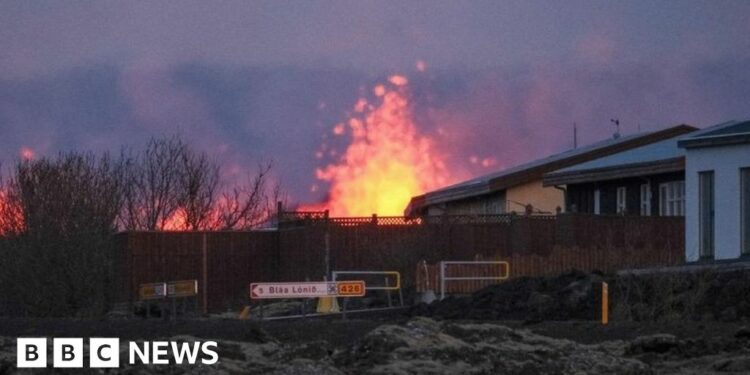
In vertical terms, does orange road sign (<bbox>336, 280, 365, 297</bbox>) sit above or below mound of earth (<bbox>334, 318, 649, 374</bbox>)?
above

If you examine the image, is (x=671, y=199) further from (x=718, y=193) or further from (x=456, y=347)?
(x=456, y=347)

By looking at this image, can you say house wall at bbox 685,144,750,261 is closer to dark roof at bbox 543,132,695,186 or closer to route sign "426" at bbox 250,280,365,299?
dark roof at bbox 543,132,695,186

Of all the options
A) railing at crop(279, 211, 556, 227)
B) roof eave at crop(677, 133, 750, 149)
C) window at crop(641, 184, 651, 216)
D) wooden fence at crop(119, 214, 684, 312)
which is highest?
roof eave at crop(677, 133, 750, 149)

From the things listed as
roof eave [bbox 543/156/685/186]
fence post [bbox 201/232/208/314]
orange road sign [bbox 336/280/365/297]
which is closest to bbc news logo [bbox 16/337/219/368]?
orange road sign [bbox 336/280/365/297]

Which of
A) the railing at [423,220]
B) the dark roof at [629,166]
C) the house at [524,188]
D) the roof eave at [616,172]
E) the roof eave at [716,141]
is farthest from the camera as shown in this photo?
the house at [524,188]

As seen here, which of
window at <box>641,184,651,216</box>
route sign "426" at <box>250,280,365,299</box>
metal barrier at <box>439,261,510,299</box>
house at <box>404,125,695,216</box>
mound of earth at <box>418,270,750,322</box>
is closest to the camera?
mound of earth at <box>418,270,750,322</box>

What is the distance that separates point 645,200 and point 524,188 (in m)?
8.37

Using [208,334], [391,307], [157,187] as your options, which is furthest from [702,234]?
[157,187]

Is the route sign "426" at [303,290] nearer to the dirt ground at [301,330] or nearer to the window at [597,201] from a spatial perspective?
the dirt ground at [301,330]

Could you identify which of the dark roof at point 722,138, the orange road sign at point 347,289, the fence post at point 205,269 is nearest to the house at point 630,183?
the dark roof at point 722,138

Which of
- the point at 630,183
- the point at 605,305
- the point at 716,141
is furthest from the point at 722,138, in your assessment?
the point at 630,183

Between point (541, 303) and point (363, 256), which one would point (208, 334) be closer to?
point (541, 303)

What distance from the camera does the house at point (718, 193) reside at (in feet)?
108

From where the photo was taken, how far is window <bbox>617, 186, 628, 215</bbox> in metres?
48.5
